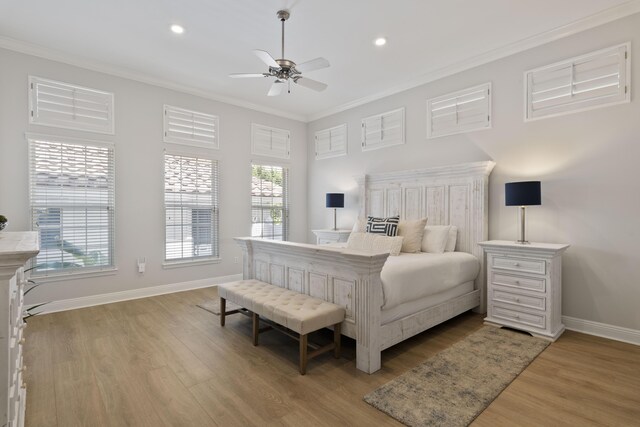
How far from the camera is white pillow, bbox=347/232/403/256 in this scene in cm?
375

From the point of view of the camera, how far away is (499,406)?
2064 millimetres

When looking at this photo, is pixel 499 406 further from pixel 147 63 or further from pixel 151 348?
pixel 147 63

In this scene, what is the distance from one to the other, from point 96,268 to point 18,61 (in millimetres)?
2652

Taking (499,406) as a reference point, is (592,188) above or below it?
above

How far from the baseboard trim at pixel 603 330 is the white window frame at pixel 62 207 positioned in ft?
18.4

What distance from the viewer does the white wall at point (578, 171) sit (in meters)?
3.08

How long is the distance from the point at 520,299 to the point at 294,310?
7.84 feet

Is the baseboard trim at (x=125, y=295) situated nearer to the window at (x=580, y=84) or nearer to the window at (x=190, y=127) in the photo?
the window at (x=190, y=127)

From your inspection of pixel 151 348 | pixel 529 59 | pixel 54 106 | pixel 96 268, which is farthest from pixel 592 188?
pixel 54 106

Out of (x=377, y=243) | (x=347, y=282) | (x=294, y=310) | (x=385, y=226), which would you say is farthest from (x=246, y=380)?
(x=385, y=226)

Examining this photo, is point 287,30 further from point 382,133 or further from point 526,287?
point 526,287

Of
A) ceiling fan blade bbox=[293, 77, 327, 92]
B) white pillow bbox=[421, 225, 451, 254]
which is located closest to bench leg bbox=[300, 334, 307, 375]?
white pillow bbox=[421, 225, 451, 254]

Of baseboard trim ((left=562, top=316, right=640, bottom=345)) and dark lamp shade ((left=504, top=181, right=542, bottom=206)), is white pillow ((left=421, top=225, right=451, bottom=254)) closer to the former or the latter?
dark lamp shade ((left=504, top=181, right=542, bottom=206))

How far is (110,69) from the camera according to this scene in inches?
171
